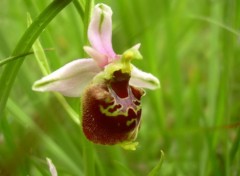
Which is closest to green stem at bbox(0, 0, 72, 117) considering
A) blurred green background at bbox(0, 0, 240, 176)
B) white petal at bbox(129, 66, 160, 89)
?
blurred green background at bbox(0, 0, 240, 176)

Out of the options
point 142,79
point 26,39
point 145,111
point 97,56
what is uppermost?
point 26,39

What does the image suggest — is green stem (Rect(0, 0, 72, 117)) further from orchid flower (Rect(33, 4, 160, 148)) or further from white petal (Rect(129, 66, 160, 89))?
white petal (Rect(129, 66, 160, 89))

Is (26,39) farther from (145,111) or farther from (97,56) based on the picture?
(145,111)

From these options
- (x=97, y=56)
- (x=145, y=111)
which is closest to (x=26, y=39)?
(x=97, y=56)

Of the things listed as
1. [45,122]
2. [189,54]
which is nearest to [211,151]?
[45,122]

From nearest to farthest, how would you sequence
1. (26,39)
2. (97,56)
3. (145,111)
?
(26,39)
(97,56)
(145,111)

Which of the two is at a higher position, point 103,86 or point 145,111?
point 103,86
